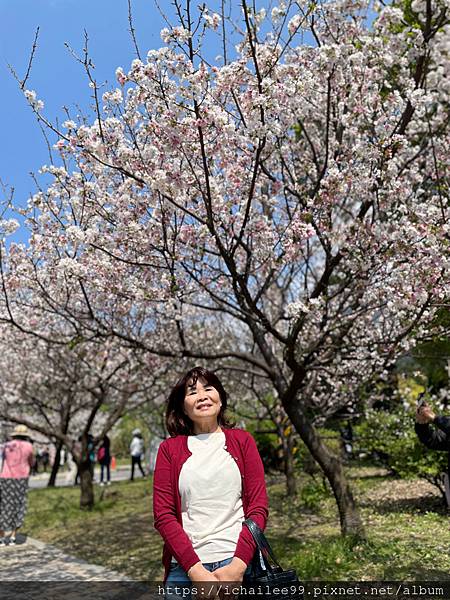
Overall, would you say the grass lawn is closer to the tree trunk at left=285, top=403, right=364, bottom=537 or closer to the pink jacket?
the tree trunk at left=285, top=403, right=364, bottom=537

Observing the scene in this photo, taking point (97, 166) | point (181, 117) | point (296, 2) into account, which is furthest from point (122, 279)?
point (296, 2)

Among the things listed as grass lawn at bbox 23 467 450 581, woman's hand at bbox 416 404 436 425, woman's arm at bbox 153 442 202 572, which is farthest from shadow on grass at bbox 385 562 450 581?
woman's arm at bbox 153 442 202 572

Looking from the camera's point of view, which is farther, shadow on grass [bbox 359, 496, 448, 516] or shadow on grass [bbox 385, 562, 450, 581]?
shadow on grass [bbox 359, 496, 448, 516]

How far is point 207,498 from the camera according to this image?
2.29 metres

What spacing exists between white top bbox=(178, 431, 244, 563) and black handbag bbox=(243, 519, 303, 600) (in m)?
0.09

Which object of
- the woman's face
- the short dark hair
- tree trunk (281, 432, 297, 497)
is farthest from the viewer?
tree trunk (281, 432, 297, 497)

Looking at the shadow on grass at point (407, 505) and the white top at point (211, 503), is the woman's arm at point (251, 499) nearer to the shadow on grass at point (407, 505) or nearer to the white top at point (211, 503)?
the white top at point (211, 503)

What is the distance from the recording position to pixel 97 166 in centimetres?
534

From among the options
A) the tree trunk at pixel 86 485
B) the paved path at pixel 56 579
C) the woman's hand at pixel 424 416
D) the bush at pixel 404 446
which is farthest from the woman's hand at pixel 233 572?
the tree trunk at pixel 86 485

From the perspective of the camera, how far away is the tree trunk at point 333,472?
562 centimetres

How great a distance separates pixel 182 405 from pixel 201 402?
161 millimetres

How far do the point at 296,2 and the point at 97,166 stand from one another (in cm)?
239

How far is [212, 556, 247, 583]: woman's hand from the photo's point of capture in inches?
83.0

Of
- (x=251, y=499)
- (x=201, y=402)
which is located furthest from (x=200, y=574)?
(x=201, y=402)
